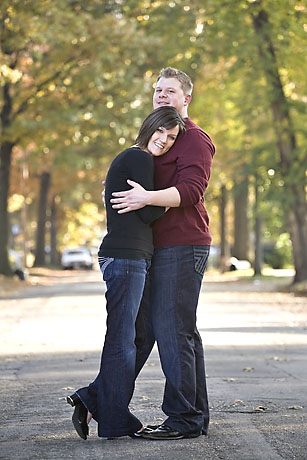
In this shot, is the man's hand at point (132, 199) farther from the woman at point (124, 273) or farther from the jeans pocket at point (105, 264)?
the jeans pocket at point (105, 264)

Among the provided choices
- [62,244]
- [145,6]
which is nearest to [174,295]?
[145,6]

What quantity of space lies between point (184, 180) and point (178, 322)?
0.77 m

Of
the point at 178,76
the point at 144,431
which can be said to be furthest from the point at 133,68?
the point at 144,431

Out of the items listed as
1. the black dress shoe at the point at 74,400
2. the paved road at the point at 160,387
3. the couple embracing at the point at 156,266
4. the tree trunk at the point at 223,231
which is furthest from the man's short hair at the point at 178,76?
the tree trunk at the point at 223,231

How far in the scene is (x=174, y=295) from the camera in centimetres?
595

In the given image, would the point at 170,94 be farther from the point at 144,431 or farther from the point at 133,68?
the point at 133,68

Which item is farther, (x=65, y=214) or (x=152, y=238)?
(x=65, y=214)

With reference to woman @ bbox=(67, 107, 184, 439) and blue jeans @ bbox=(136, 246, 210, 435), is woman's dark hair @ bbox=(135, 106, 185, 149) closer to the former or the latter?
woman @ bbox=(67, 107, 184, 439)

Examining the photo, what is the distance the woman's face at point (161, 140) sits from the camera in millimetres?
5871

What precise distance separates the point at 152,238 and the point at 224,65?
3176cm

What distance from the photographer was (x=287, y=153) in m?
27.4

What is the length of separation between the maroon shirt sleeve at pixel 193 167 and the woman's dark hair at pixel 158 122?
0.10m

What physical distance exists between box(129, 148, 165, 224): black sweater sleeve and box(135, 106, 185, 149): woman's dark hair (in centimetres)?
10

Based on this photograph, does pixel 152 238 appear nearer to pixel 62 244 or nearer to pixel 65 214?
pixel 65 214
